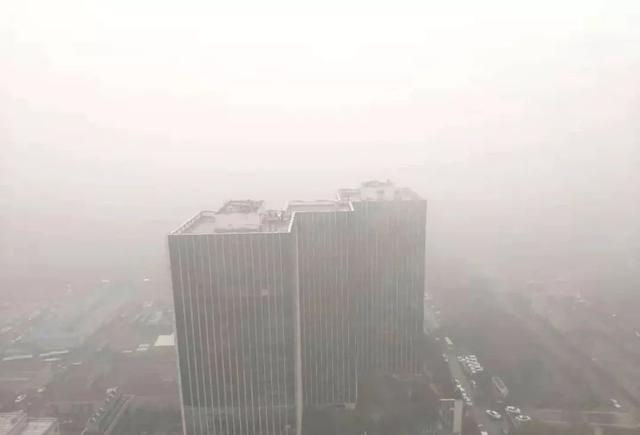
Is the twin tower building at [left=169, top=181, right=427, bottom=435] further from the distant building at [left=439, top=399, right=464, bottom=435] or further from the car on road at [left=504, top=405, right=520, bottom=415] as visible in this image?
the car on road at [left=504, top=405, right=520, bottom=415]

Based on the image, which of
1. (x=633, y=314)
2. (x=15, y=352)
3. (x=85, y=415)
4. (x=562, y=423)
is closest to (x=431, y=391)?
(x=562, y=423)

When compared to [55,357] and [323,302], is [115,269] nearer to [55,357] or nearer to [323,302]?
[55,357]

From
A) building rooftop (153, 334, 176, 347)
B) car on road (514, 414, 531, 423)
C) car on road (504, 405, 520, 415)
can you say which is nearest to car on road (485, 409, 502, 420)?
car on road (504, 405, 520, 415)

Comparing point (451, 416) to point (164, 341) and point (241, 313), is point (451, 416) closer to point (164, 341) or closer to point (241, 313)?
point (241, 313)

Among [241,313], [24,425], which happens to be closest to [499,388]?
[241,313]

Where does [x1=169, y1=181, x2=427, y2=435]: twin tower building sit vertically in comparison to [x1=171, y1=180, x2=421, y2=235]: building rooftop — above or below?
below
